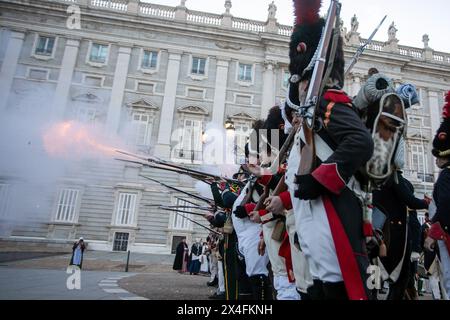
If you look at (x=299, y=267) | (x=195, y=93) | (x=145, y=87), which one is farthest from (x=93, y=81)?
(x=299, y=267)

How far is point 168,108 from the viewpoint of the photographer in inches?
1018

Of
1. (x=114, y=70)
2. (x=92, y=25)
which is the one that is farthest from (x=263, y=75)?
(x=92, y=25)

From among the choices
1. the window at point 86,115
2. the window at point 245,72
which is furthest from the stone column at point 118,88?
the window at point 245,72

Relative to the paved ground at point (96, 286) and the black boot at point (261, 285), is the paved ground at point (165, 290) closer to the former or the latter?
the paved ground at point (96, 286)

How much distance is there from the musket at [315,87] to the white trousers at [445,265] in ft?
7.53

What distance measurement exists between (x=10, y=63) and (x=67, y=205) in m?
11.9

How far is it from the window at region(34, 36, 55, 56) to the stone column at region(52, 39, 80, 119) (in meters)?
1.23

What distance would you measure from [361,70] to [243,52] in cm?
1096

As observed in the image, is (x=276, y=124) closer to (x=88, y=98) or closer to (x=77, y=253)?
(x=77, y=253)

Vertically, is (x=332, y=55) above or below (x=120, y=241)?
above

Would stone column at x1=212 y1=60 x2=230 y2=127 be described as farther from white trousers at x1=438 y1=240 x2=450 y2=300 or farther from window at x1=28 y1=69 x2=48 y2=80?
white trousers at x1=438 y1=240 x2=450 y2=300

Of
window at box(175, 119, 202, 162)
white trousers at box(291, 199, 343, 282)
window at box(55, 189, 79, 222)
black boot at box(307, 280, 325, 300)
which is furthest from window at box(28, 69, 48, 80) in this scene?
black boot at box(307, 280, 325, 300)

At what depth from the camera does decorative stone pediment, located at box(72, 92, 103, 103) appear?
80.7ft

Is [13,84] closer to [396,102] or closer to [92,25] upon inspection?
[92,25]
